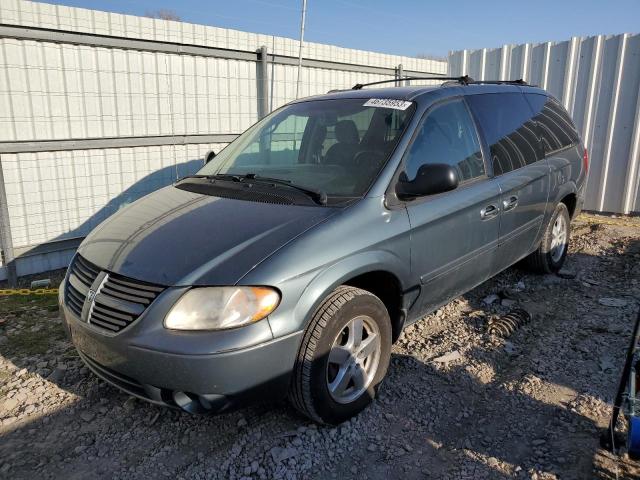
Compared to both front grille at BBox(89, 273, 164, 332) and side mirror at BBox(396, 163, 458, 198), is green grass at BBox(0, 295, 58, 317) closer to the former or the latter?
front grille at BBox(89, 273, 164, 332)

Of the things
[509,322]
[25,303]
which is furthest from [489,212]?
[25,303]

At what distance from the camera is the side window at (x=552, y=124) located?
489 centimetres

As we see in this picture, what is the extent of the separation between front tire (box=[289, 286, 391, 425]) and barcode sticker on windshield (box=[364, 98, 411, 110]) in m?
1.38

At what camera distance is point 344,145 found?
3.57 m

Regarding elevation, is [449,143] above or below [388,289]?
above

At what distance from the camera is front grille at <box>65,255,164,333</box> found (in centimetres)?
256

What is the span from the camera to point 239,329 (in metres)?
2.42

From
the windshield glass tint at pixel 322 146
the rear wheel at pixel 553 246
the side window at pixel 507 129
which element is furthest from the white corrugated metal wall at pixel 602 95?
the windshield glass tint at pixel 322 146

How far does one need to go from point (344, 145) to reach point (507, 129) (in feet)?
5.32

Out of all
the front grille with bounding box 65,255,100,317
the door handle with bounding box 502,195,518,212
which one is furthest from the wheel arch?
the door handle with bounding box 502,195,518,212

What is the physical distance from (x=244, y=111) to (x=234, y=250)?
17.2 ft

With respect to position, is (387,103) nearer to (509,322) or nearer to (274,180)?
(274,180)

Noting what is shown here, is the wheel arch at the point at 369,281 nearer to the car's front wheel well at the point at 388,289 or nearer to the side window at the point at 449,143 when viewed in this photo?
the car's front wheel well at the point at 388,289

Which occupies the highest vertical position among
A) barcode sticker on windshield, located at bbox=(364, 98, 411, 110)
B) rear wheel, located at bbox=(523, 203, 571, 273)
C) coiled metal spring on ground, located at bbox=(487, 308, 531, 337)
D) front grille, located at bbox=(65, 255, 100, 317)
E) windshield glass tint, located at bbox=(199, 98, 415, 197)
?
barcode sticker on windshield, located at bbox=(364, 98, 411, 110)
